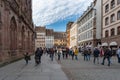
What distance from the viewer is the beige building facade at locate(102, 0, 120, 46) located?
39.8 metres

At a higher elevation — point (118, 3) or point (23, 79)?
point (118, 3)

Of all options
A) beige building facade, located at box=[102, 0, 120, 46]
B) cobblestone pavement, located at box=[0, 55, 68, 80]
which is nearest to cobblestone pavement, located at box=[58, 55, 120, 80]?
cobblestone pavement, located at box=[0, 55, 68, 80]

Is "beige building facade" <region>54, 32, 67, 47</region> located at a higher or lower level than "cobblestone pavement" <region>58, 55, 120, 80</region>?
higher

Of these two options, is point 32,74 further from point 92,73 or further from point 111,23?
point 111,23

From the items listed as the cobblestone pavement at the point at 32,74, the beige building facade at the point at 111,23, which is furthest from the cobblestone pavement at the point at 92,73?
the beige building facade at the point at 111,23

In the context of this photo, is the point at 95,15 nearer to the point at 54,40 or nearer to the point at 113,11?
the point at 113,11

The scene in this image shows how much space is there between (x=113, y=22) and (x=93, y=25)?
16.9 m

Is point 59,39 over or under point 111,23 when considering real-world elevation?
over

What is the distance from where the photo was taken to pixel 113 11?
41.8m

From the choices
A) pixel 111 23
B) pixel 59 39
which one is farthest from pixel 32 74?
pixel 59 39

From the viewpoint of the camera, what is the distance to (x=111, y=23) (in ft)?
142

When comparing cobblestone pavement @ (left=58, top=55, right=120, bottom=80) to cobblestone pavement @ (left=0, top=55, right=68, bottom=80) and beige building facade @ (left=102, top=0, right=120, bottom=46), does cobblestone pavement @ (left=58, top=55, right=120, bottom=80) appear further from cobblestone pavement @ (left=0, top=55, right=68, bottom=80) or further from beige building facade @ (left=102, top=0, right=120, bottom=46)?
beige building facade @ (left=102, top=0, right=120, bottom=46)

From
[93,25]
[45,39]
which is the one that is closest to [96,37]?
[93,25]

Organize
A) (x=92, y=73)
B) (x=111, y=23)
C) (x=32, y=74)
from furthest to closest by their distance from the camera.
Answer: (x=111, y=23) < (x=92, y=73) < (x=32, y=74)
